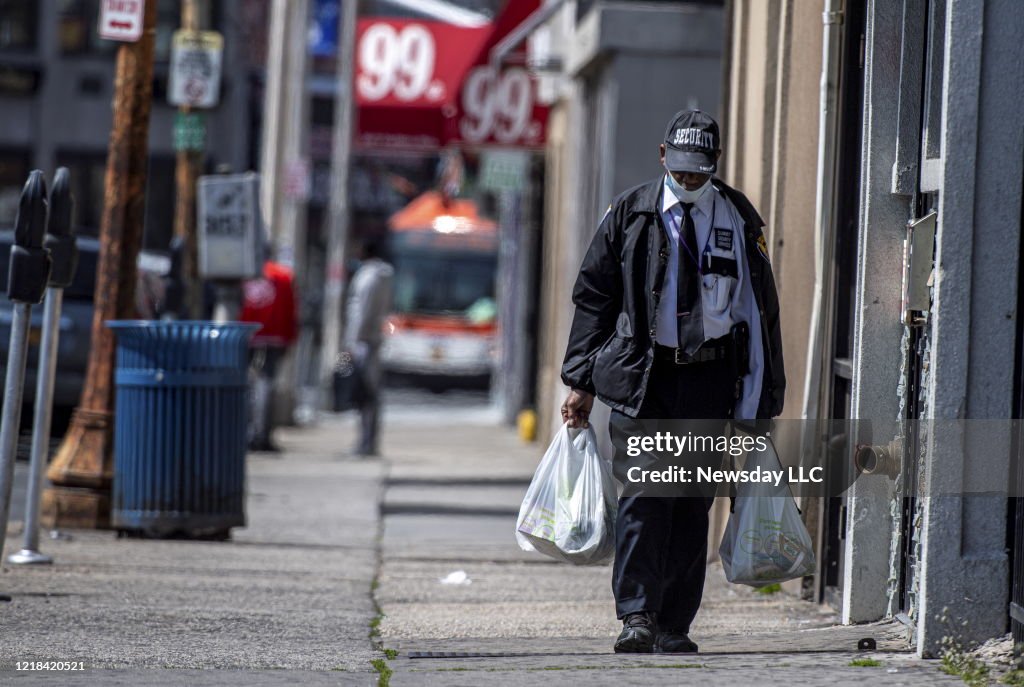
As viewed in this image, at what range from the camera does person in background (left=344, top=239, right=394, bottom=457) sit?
16297 millimetres

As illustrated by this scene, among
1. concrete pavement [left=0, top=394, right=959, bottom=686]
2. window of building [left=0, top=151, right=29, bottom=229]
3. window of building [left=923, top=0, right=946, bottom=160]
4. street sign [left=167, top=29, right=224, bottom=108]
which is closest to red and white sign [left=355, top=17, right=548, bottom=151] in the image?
street sign [left=167, top=29, right=224, bottom=108]

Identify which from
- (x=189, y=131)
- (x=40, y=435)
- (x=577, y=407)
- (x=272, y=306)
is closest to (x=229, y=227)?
(x=189, y=131)

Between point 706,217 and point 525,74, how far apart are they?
463 inches

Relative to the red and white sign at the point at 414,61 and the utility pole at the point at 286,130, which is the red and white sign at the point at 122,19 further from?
the red and white sign at the point at 414,61

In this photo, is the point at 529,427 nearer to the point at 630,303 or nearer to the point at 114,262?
the point at 114,262

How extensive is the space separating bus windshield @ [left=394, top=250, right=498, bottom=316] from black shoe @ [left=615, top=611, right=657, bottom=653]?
1026 inches

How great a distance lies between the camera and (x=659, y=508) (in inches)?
232

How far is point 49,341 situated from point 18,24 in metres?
26.2

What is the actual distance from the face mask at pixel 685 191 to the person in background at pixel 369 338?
10.5m

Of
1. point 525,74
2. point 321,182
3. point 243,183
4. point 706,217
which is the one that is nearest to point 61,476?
point 243,183

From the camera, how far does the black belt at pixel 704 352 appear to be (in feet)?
19.2

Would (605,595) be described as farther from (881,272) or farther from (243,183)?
(243,183)

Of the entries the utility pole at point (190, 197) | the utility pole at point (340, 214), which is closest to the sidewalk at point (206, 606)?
the utility pole at point (190, 197)

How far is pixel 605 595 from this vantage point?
7879mm
